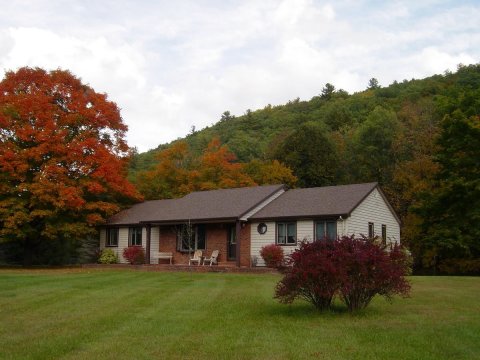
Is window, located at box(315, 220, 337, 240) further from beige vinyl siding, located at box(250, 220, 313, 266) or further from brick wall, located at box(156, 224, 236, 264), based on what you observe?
brick wall, located at box(156, 224, 236, 264)

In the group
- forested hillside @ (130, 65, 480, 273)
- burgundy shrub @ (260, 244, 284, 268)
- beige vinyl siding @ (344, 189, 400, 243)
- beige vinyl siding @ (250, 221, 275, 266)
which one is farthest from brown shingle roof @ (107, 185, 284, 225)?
forested hillside @ (130, 65, 480, 273)

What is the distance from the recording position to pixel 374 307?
43.0 feet

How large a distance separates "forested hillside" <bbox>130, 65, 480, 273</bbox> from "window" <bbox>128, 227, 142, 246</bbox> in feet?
33.6

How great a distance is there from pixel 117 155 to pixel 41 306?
2352cm

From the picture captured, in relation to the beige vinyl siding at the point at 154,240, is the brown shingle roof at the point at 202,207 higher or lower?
higher

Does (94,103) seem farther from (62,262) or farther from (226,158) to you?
(226,158)

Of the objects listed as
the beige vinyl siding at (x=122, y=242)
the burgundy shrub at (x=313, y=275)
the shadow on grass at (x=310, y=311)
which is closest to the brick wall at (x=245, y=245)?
the beige vinyl siding at (x=122, y=242)

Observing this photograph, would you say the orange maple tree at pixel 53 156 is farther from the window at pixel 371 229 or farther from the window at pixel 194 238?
the window at pixel 371 229

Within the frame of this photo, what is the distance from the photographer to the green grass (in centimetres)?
823

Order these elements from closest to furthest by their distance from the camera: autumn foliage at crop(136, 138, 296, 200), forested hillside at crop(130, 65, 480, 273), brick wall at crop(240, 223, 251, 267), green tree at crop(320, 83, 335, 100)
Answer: brick wall at crop(240, 223, 251, 267), forested hillside at crop(130, 65, 480, 273), autumn foliage at crop(136, 138, 296, 200), green tree at crop(320, 83, 335, 100)

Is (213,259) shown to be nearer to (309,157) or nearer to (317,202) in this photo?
(317,202)

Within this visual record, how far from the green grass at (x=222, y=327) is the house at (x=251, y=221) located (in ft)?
36.2

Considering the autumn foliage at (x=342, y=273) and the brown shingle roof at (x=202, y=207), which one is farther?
the brown shingle roof at (x=202, y=207)

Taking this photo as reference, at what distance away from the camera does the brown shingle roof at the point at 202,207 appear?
3018cm
